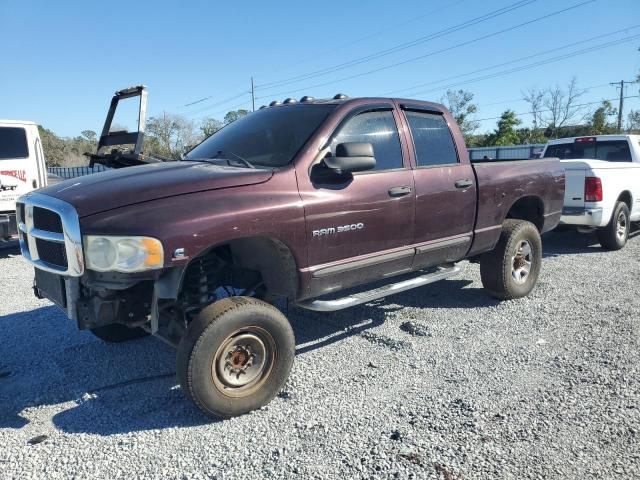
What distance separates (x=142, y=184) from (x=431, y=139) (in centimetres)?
267

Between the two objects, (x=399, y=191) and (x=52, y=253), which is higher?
(x=399, y=191)

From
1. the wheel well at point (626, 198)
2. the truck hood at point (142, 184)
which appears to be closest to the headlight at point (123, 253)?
the truck hood at point (142, 184)

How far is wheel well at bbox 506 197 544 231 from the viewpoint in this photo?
5.78 metres

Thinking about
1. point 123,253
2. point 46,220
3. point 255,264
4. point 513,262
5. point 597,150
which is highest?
point 597,150

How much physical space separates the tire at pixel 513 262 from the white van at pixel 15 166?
24.9ft

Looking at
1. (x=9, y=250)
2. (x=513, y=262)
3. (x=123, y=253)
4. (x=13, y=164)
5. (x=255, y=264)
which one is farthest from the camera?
(x=9, y=250)

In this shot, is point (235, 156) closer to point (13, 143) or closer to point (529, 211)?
point (529, 211)

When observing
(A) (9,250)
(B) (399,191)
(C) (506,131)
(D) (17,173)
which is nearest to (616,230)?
(B) (399,191)

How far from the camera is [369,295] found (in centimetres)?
395

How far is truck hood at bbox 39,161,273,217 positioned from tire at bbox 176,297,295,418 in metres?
0.76

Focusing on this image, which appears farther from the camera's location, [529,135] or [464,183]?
[529,135]

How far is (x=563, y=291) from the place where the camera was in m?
5.85

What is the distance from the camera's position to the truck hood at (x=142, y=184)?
9.82 feet

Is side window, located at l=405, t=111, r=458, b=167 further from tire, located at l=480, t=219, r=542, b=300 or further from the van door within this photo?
the van door
